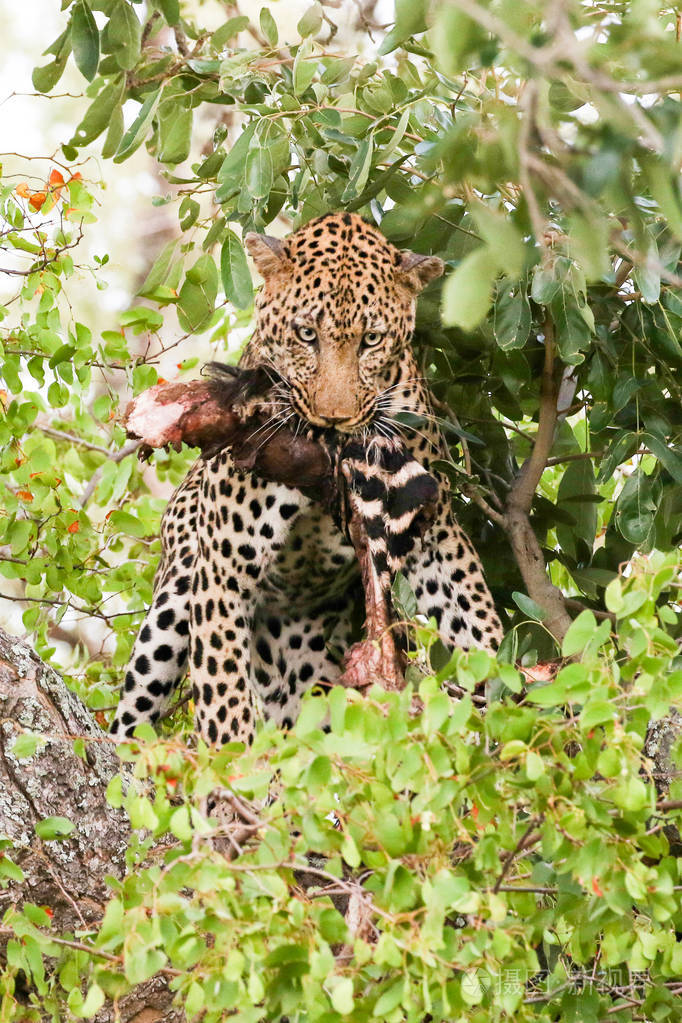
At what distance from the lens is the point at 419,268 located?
16.0 feet

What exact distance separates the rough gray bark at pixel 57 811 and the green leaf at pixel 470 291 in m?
2.31

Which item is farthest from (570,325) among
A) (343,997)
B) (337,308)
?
(343,997)

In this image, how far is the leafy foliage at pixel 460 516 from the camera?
73.4 inches

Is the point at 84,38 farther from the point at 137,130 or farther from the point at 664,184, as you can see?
the point at 664,184

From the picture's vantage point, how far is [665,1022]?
3.03 meters

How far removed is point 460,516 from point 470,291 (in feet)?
12.2

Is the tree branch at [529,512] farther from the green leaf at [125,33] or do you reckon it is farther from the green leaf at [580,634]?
the green leaf at [580,634]

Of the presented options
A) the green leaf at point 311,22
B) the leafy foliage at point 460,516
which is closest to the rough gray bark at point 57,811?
the leafy foliage at point 460,516

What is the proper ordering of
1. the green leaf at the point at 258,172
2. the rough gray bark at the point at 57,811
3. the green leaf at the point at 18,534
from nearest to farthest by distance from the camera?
the rough gray bark at the point at 57,811 < the green leaf at the point at 258,172 < the green leaf at the point at 18,534

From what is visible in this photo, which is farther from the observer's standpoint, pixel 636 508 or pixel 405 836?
pixel 636 508

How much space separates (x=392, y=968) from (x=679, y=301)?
8.41ft

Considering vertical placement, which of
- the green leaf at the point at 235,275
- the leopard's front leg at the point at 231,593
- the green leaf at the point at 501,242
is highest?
the green leaf at the point at 501,242

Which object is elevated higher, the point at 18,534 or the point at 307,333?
the point at 307,333

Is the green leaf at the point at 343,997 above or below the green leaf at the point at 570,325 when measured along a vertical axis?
below
